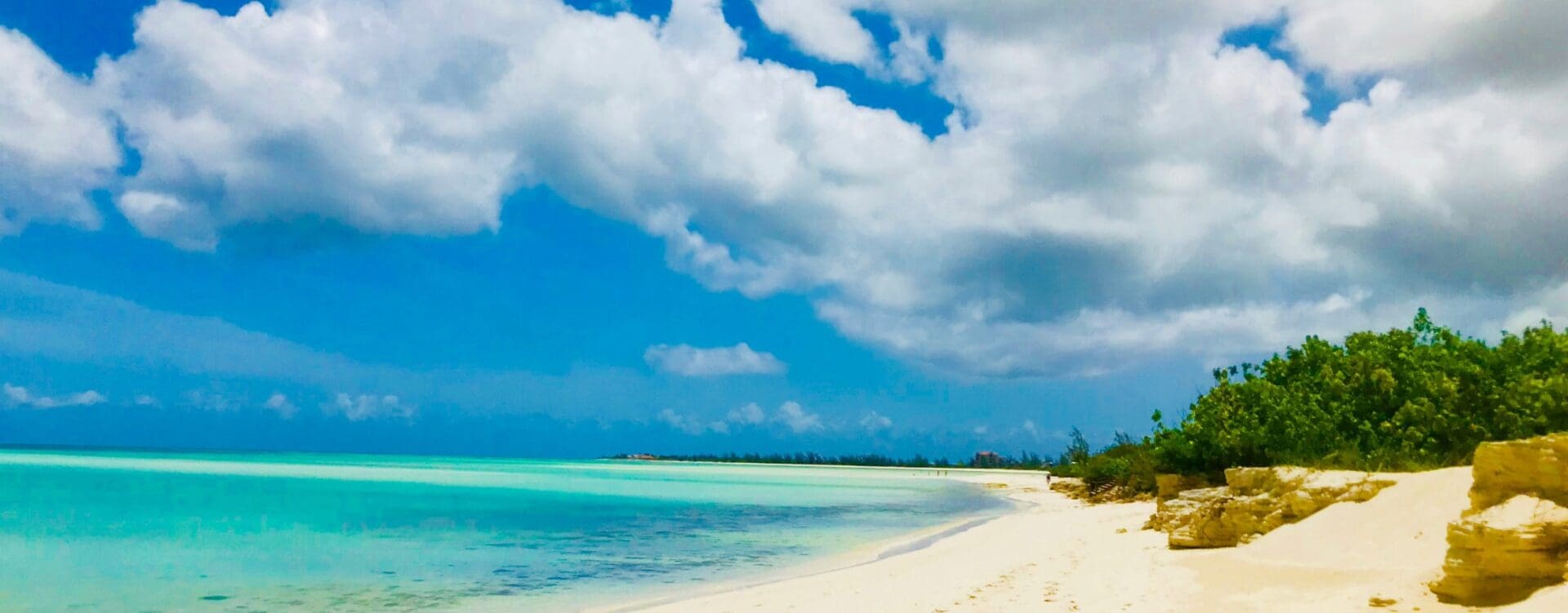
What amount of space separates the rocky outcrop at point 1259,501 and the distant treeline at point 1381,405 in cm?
266

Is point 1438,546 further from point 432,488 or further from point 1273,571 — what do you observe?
point 432,488

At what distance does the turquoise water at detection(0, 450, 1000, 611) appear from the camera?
1220 cm

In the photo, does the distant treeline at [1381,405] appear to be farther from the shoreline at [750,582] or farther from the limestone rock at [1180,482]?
the shoreline at [750,582]

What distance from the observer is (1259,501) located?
39.5 feet

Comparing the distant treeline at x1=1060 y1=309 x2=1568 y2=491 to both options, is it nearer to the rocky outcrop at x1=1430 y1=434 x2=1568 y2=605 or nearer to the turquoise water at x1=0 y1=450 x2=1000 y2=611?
the rocky outcrop at x1=1430 y1=434 x2=1568 y2=605

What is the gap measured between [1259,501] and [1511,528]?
5.74 metres

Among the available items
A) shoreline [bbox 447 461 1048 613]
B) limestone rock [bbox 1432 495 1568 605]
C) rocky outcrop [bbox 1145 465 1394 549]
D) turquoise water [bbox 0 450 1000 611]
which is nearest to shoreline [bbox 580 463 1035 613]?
shoreline [bbox 447 461 1048 613]

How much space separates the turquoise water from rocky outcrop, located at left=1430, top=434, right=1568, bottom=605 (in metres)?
9.40

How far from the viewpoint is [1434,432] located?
14.2 meters

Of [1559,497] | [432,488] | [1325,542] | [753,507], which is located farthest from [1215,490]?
[432,488]

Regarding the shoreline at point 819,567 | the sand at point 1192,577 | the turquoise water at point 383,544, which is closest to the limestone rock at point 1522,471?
the sand at point 1192,577

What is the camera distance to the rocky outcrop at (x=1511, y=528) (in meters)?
6.45

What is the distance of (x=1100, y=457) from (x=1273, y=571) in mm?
28364

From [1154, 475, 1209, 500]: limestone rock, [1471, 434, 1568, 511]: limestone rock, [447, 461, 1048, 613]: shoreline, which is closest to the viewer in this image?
[1471, 434, 1568, 511]: limestone rock
